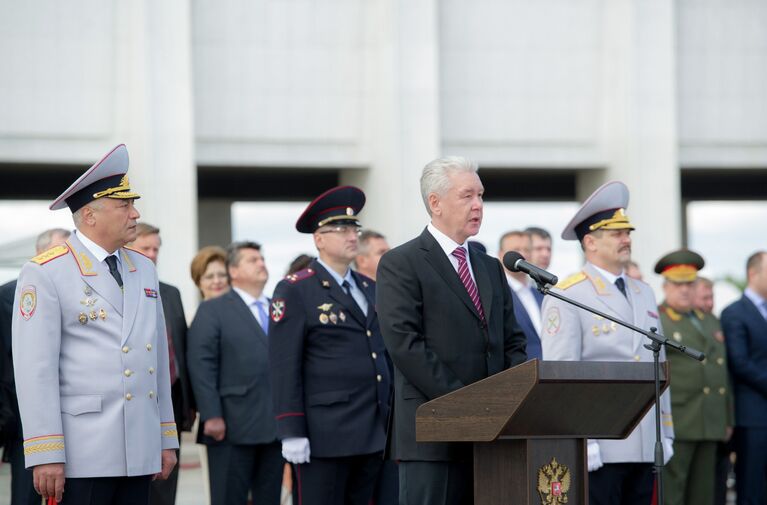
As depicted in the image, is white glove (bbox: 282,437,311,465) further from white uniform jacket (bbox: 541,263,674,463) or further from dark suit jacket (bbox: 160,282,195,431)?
dark suit jacket (bbox: 160,282,195,431)

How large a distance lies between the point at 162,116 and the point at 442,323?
38.3ft

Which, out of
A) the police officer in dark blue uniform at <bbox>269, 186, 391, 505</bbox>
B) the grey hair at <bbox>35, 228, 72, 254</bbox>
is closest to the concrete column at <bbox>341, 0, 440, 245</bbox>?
the grey hair at <bbox>35, 228, 72, 254</bbox>

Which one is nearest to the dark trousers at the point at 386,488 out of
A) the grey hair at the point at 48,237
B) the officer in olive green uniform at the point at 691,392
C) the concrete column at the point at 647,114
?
the grey hair at the point at 48,237

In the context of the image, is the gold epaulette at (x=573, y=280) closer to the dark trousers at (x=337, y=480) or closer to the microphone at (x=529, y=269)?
the dark trousers at (x=337, y=480)

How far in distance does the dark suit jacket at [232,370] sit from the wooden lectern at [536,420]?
10.6 feet

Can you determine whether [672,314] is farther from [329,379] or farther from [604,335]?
[329,379]

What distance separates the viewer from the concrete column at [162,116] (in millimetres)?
15727

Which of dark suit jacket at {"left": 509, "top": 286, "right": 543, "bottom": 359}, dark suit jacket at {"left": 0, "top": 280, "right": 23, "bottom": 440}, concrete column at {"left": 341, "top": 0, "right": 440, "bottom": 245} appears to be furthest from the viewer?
concrete column at {"left": 341, "top": 0, "right": 440, "bottom": 245}

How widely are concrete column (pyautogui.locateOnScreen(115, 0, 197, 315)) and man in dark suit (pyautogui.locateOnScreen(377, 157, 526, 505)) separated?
1120 centimetres

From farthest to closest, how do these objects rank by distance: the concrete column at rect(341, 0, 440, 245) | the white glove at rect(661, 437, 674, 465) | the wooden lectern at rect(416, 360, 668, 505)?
the concrete column at rect(341, 0, 440, 245) < the white glove at rect(661, 437, 674, 465) < the wooden lectern at rect(416, 360, 668, 505)

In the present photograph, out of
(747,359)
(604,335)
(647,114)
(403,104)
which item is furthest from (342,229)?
(647,114)

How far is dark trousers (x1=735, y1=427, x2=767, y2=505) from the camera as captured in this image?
902cm

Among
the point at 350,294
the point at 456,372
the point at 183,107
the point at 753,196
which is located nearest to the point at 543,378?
the point at 456,372

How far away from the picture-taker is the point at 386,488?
631 cm
